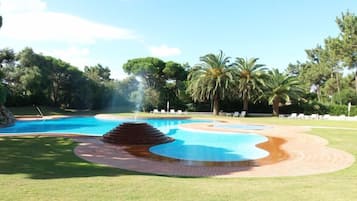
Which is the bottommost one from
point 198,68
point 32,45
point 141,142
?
point 141,142

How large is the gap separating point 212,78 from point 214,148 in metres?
18.4

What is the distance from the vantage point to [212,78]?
30.4m

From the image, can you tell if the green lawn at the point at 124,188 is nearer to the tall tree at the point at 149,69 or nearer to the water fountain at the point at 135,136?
the water fountain at the point at 135,136

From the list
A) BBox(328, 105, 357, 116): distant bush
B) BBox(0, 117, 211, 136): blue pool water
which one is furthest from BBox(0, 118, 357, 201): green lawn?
BBox(328, 105, 357, 116): distant bush

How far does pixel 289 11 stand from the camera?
836 inches

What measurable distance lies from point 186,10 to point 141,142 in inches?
539

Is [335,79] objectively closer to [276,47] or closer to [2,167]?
[276,47]

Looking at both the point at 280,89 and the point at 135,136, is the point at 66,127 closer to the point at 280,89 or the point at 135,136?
the point at 135,136

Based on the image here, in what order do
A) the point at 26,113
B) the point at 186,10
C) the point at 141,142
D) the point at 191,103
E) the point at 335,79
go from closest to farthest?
the point at 141,142 → the point at 186,10 → the point at 26,113 → the point at 191,103 → the point at 335,79

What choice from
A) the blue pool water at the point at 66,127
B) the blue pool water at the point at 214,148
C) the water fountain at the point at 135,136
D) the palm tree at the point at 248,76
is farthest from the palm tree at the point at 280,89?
the water fountain at the point at 135,136

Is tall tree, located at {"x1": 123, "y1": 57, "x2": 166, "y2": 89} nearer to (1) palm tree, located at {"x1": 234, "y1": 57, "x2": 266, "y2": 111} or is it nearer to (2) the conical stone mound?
(1) palm tree, located at {"x1": 234, "y1": 57, "x2": 266, "y2": 111}

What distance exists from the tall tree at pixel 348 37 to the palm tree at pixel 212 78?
517 inches

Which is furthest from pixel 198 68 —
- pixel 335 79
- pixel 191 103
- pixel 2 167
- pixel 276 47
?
pixel 2 167

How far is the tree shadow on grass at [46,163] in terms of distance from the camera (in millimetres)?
6214
